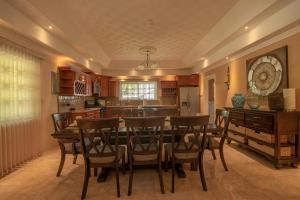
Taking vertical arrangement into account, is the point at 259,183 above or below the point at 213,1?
below

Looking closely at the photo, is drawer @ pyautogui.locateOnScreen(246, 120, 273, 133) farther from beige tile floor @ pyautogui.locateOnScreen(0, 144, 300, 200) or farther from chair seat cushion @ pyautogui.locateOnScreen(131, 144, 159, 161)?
chair seat cushion @ pyautogui.locateOnScreen(131, 144, 159, 161)

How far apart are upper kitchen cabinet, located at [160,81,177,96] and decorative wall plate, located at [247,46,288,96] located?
14.5 feet

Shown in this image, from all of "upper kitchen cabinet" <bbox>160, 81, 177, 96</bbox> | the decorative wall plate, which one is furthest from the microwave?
the decorative wall plate

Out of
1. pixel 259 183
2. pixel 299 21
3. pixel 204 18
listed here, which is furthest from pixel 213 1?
pixel 259 183

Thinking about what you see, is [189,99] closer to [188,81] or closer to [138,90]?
[188,81]

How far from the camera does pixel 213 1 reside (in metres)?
3.04

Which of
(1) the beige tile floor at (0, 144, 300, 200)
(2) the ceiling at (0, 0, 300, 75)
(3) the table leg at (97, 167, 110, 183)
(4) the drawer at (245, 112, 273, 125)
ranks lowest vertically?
(1) the beige tile floor at (0, 144, 300, 200)

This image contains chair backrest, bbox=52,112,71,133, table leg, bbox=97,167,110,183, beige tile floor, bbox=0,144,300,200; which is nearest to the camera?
beige tile floor, bbox=0,144,300,200

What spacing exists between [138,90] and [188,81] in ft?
8.38

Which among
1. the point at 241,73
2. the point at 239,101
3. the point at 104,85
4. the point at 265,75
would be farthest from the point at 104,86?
the point at 265,75

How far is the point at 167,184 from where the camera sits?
2.51 metres

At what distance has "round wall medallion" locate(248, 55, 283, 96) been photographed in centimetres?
352

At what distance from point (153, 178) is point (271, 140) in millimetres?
2185

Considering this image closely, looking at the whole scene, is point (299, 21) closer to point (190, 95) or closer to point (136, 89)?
point (190, 95)
